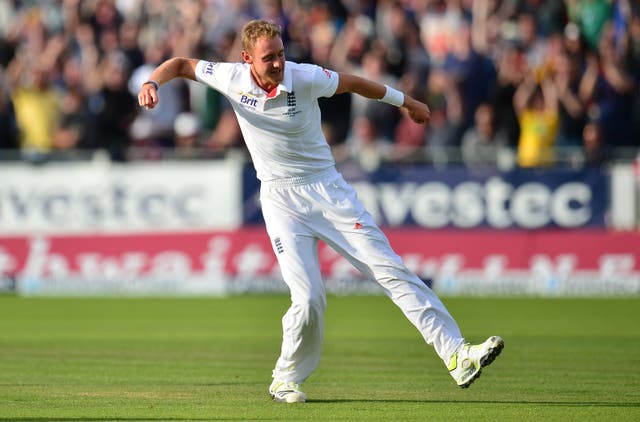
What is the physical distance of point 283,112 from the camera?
951 cm

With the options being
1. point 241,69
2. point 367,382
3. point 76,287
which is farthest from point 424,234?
point 241,69

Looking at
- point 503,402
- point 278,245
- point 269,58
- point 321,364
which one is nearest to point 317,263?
point 278,245

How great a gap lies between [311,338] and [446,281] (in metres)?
11.6

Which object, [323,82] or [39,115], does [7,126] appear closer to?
[39,115]

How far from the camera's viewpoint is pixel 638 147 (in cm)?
2133

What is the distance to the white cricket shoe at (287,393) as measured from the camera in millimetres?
9492

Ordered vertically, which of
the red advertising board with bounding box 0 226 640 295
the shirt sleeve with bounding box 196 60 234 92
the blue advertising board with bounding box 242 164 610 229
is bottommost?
the red advertising board with bounding box 0 226 640 295

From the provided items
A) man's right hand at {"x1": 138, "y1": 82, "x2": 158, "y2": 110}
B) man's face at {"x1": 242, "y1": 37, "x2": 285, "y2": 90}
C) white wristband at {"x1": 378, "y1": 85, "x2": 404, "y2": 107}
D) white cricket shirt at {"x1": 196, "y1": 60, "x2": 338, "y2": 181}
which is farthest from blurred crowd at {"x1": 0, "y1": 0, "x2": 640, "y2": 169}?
man's right hand at {"x1": 138, "y1": 82, "x2": 158, "y2": 110}

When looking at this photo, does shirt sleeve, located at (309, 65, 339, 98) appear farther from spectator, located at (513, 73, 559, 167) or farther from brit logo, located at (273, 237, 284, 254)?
spectator, located at (513, 73, 559, 167)

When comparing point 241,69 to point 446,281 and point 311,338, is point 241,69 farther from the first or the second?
point 446,281

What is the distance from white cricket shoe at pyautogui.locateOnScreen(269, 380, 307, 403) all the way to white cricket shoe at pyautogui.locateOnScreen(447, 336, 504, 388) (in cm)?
109

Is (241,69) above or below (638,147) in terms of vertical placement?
above

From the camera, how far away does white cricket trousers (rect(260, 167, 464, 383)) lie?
374 inches

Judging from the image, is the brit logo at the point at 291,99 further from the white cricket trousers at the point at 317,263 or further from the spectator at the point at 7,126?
the spectator at the point at 7,126
